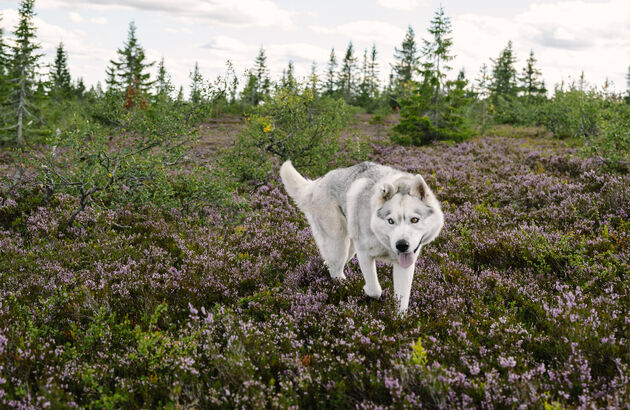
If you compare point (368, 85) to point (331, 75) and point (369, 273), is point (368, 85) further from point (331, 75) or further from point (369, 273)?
point (369, 273)

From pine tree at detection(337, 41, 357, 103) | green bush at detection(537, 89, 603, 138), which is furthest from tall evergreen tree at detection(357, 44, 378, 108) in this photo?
green bush at detection(537, 89, 603, 138)

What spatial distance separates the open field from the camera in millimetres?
3043

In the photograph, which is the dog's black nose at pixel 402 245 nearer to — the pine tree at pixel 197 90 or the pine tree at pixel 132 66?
the pine tree at pixel 197 90

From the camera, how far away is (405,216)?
12.5ft

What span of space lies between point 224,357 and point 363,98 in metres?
68.6

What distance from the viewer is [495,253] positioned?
5969 mm

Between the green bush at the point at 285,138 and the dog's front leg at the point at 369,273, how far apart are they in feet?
24.1

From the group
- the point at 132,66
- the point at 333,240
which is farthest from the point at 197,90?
the point at 132,66

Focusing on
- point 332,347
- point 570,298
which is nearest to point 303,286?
point 332,347

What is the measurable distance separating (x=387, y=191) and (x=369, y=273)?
114cm

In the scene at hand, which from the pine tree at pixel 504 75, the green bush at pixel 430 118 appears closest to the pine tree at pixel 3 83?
the green bush at pixel 430 118

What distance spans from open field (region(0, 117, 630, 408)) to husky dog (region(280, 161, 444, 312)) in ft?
1.31

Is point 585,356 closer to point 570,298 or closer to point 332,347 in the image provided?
point 570,298

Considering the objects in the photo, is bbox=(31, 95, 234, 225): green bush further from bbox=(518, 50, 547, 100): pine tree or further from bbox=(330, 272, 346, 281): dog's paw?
bbox=(518, 50, 547, 100): pine tree
